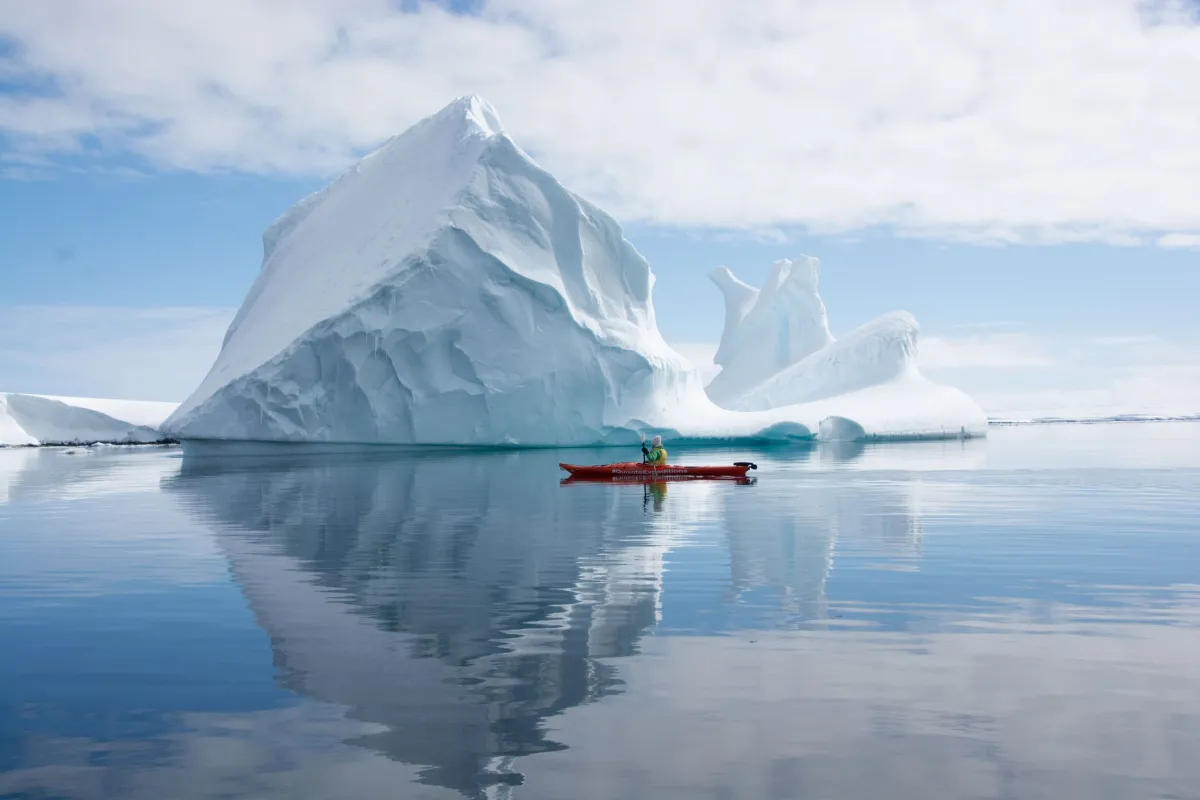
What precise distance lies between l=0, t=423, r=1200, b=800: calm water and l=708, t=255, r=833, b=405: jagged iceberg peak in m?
39.3

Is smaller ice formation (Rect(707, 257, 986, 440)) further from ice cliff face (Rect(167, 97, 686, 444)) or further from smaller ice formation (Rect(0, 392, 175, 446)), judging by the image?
smaller ice formation (Rect(0, 392, 175, 446))

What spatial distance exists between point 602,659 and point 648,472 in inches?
513

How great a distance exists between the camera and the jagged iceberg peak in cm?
4975

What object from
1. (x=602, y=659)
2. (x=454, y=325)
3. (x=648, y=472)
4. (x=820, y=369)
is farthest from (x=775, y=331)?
(x=602, y=659)

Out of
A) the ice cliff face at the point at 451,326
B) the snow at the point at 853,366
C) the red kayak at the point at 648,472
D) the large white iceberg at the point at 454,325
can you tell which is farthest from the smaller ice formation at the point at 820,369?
the red kayak at the point at 648,472

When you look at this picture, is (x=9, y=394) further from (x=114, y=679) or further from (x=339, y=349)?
(x=114, y=679)

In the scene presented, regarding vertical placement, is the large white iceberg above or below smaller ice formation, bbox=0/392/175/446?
Result: above

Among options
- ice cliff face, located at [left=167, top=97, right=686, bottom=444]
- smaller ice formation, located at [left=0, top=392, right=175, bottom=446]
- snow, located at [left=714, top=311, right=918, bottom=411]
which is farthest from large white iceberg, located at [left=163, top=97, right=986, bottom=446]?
smaller ice formation, located at [left=0, top=392, right=175, bottom=446]

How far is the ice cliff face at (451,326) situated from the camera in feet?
83.7

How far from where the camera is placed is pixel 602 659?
502 centimetres

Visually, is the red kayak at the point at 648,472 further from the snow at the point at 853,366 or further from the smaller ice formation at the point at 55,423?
the smaller ice formation at the point at 55,423

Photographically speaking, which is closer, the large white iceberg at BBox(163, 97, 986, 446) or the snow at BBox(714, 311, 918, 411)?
the large white iceberg at BBox(163, 97, 986, 446)

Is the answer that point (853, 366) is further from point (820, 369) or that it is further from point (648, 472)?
point (648, 472)

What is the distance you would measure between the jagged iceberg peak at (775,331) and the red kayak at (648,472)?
2979 cm
